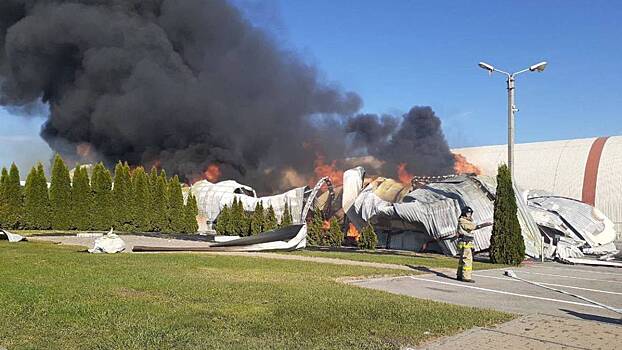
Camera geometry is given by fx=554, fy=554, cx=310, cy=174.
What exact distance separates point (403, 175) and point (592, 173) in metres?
10.4

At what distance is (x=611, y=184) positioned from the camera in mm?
29406

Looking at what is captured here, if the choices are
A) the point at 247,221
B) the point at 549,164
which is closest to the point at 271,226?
the point at 247,221

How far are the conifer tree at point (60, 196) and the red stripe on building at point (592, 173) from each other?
28.2 meters

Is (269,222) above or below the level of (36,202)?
below

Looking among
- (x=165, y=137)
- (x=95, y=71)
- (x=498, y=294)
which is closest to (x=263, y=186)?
(x=165, y=137)

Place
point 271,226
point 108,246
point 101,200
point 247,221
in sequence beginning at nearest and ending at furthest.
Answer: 1. point 108,246
2. point 271,226
3. point 247,221
4. point 101,200

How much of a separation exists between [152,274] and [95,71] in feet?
133

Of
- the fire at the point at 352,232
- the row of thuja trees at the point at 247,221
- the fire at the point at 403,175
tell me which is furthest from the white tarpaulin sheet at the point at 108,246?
the fire at the point at 403,175

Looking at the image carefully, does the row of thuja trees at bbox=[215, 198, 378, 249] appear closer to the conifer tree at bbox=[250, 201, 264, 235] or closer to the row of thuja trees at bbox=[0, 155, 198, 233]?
the conifer tree at bbox=[250, 201, 264, 235]

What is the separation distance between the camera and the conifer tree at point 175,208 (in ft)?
112

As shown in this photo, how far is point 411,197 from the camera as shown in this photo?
72.8ft

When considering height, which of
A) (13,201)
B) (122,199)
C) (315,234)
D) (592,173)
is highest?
(592,173)

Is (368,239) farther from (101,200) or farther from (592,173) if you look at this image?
(101,200)

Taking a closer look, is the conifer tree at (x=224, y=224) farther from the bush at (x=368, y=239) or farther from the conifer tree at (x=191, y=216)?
the bush at (x=368, y=239)
